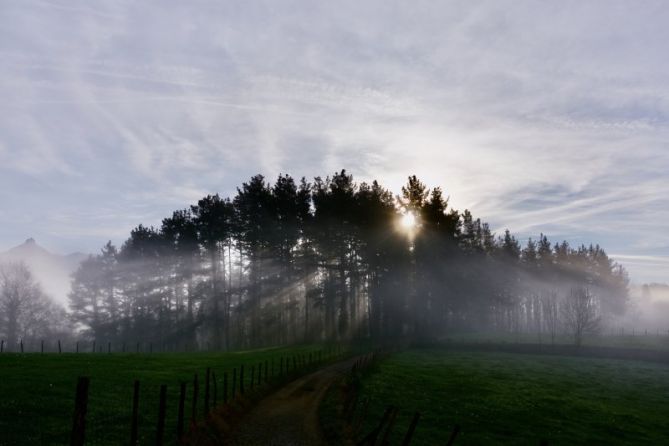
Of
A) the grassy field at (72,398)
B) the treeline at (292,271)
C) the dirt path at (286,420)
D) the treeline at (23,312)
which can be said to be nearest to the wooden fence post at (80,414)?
the grassy field at (72,398)

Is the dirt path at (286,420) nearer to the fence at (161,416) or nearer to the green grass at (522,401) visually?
the fence at (161,416)

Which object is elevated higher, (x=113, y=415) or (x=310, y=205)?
(x=310, y=205)

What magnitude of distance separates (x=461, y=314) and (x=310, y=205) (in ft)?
190

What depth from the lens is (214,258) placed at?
96.9 meters

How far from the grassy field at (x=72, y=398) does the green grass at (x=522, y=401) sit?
1114 centimetres

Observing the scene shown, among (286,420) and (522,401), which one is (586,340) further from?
(286,420)

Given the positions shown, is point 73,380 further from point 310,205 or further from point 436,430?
point 310,205

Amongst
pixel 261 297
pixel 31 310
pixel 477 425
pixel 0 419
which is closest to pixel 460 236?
pixel 261 297

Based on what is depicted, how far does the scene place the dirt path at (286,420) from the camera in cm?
2081

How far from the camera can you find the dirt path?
68.3 feet

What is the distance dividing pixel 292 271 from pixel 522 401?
182ft

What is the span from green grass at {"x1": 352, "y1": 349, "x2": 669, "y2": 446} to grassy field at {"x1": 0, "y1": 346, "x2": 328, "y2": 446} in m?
11.1

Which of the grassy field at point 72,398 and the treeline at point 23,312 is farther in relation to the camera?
the treeline at point 23,312

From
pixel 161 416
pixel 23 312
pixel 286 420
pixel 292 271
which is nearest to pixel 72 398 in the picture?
pixel 286 420
